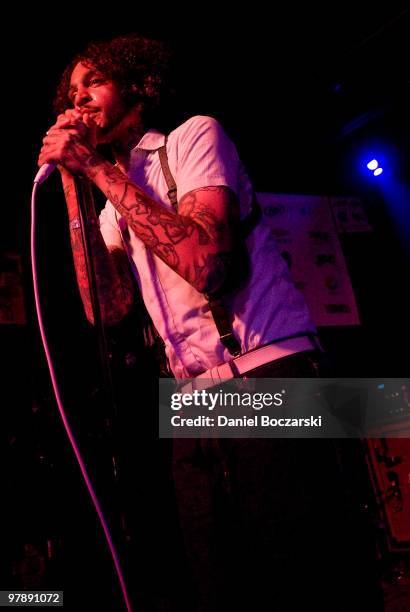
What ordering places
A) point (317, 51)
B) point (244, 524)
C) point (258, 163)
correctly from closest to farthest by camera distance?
1. point (244, 524)
2. point (317, 51)
3. point (258, 163)

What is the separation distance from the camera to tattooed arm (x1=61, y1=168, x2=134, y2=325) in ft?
4.76

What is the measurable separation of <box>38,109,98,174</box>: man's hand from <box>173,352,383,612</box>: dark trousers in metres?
0.70

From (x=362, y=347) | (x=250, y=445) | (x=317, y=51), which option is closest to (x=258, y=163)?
(x=317, y=51)

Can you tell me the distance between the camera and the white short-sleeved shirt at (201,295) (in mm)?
1152

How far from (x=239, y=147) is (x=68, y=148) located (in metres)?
3.09

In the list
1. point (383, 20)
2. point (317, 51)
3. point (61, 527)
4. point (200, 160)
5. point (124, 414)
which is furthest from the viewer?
point (317, 51)

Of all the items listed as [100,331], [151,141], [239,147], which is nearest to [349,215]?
[239,147]

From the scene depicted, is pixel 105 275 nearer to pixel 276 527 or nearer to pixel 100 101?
pixel 100 101

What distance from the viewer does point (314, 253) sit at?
4215 millimetres

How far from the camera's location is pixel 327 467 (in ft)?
3.50

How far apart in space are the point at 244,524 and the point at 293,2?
10.7 ft

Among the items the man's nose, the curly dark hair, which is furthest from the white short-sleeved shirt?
Answer: the curly dark hair

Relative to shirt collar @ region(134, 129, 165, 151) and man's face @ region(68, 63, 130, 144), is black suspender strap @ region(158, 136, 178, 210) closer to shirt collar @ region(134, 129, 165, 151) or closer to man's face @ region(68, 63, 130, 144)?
shirt collar @ region(134, 129, 165, 151)

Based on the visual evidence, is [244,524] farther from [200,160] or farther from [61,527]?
→ [61,527]
